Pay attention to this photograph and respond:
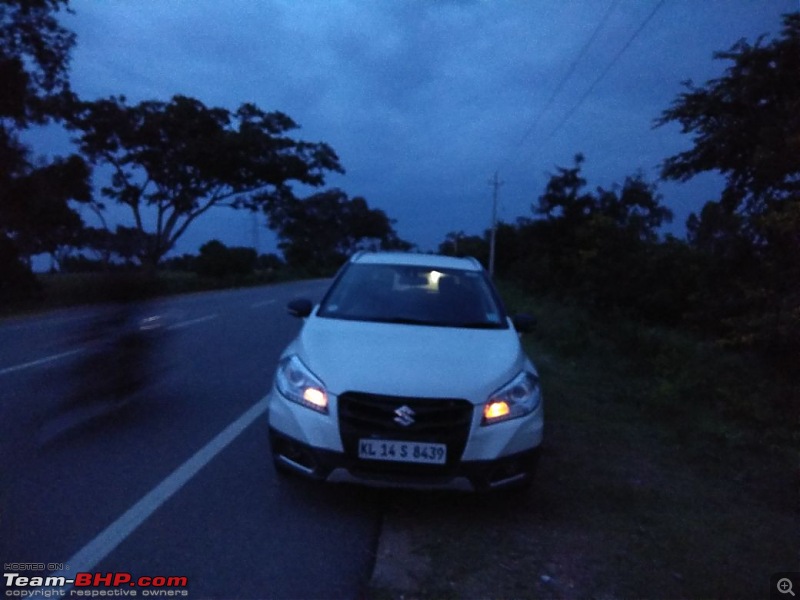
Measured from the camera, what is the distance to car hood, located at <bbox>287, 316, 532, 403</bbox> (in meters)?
4.90

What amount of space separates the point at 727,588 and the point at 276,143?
1298 inches

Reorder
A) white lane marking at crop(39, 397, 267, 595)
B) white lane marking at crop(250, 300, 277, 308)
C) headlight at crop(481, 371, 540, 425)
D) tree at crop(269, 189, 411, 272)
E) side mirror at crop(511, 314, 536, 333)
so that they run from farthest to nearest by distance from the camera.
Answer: tree at crop(269, 189, 411, 272), white lane marking at crop(250, 300, 277, 308), side mirror at crop(511, 314, 536, 333), headlight at crop(481, 371, 540, 425), white lane marking at crop(39, 397, 267, 595)

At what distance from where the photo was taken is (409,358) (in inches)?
204

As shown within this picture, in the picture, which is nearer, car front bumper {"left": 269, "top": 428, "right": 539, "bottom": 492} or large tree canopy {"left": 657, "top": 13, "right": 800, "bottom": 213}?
car front bumper {"left": 269, "top": 428, "right": 539, "bottom": 492}

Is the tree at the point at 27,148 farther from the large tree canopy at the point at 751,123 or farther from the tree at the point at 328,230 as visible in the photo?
the tree at the point at 328,230

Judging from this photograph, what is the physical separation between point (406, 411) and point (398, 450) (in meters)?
0.24

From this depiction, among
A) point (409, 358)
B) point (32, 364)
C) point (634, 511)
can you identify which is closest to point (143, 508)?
point (409, 358)

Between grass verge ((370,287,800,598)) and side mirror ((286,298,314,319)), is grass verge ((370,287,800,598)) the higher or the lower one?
the lower one

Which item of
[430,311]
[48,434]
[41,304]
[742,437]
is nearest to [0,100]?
[41,304]

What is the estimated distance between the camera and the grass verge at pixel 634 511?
4262mm

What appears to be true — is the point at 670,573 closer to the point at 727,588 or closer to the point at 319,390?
the point at 727,588

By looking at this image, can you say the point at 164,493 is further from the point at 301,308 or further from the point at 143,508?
the point at 301,308

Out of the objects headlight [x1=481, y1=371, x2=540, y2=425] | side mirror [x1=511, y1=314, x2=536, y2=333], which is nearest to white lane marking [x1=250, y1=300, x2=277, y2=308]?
side mirror [x1=511, y1=314, x2=536, y2=333]

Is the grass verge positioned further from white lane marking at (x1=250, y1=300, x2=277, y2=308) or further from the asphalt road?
white lane marking at (x1=250, y1=300, x2=277, y2=308)
